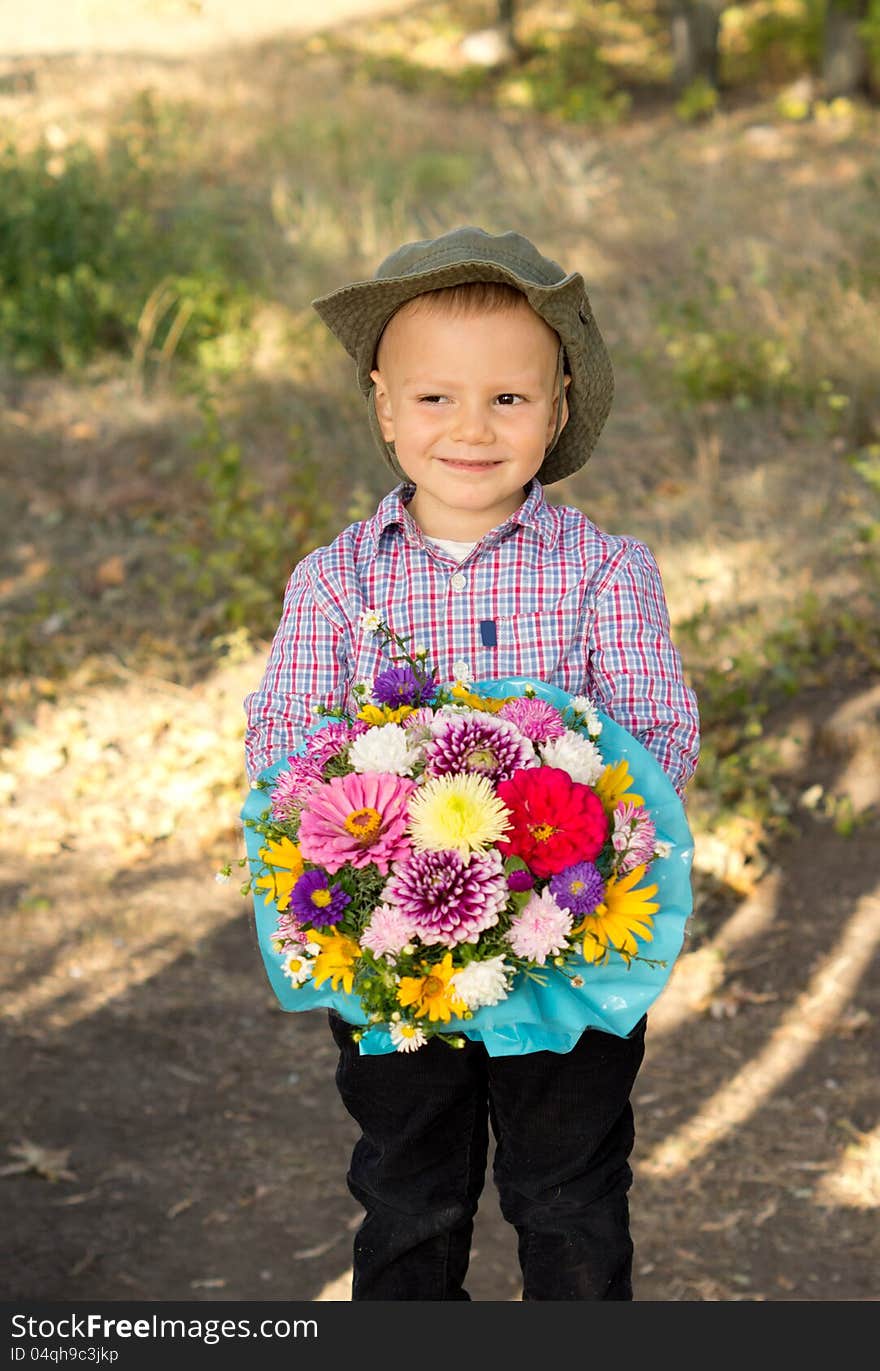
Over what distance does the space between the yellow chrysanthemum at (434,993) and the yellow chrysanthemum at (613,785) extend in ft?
1.05

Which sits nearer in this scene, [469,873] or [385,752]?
[469,873]

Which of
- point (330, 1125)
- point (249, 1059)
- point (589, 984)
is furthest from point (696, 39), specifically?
point (589, 984)

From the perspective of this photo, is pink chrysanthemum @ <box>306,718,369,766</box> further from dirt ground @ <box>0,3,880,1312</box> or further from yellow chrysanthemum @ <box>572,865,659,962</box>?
dirt ground @ <box>0,3,880,1312</box>

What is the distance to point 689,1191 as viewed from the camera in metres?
3.21

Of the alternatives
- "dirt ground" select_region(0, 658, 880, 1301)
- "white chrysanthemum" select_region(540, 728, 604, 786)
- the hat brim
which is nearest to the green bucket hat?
the hat brim

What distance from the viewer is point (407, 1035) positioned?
185 centimetres

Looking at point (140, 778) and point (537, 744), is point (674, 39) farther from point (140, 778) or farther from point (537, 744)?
point (537, 744)

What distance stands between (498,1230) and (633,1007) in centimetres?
143

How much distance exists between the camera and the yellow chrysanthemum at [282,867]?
1.93 metres

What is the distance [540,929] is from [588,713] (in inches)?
14.3

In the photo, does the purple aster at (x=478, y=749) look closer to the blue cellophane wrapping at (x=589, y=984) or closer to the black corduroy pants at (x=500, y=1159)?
the blue cellophane wrapping at (x=589, y=984)

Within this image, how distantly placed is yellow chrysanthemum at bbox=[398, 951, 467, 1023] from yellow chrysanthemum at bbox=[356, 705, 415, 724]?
1.18ft

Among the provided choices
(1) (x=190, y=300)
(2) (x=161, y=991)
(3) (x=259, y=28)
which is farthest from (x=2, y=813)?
(3) (x=259, y=28)

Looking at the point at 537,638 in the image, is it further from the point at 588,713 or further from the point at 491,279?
the point at 491,279
